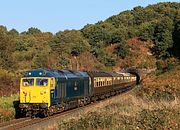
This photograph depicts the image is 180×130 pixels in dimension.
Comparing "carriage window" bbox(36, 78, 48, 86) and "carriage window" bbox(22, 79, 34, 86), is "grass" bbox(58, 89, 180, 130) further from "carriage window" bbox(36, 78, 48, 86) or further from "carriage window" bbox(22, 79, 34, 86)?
"carriage window" bbox(22, 79, 34, 86)

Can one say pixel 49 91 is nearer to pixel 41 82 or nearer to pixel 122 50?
pixel 41 82

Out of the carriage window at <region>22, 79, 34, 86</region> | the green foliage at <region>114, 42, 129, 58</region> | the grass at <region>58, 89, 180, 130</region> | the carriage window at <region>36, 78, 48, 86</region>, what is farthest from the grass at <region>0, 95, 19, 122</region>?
the green foliage at <region>114, 42, 129, 58</region>

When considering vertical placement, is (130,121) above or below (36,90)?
below

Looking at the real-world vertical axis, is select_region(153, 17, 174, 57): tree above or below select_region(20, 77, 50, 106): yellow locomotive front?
above

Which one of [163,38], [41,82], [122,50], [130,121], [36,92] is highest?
[163,38]

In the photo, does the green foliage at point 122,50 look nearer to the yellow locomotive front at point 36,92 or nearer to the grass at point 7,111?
the grass at point 7,111

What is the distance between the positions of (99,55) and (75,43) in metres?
7.97

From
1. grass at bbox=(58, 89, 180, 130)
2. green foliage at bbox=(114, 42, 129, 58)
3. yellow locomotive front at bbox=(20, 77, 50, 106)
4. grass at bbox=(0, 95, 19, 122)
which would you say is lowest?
grass at bbox=(0, 95, 19, 122)

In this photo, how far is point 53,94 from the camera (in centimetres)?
2828

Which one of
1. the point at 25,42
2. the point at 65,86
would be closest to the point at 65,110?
the point at 65,86

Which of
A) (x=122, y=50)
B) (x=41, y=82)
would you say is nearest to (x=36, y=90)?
(x=41, y=82)

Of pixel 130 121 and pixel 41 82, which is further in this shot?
pixel 41 82

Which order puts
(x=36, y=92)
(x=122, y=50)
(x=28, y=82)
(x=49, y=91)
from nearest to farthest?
(x=49, y=91) < (x=36, y=92) < (x=28, y=82) < (x=122, y=50)

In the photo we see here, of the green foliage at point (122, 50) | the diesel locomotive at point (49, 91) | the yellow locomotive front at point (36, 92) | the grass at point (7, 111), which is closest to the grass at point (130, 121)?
the yellow locomotive front at point (36, 92)
